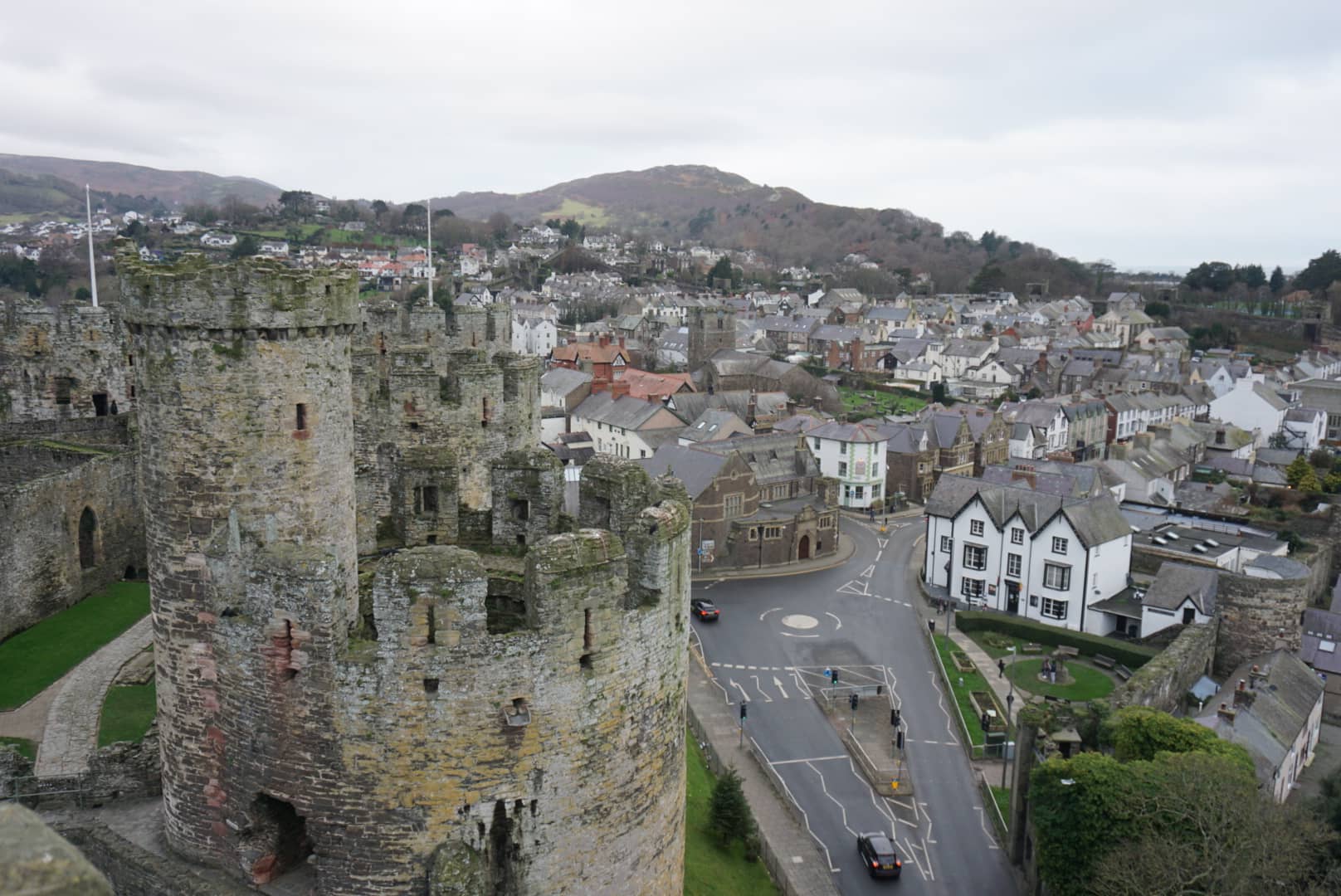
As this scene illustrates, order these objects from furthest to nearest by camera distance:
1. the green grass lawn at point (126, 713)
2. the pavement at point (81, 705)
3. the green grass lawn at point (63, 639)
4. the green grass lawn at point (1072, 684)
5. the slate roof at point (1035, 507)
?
the slate roof at point (1035, 507), the green grass lawn at point (1072, 684), the green grass lawn at point (63, 639), the green grass lawn at point (126, 713), the pavement at point (81, 705)

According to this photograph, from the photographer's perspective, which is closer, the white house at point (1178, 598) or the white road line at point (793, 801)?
the white road line at point (793, 801)

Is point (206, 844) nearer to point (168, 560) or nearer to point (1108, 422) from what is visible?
point (168, 560)

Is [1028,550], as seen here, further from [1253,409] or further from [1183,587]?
[1253,409]

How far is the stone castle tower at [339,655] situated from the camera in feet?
41.0

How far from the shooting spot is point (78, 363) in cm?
3728

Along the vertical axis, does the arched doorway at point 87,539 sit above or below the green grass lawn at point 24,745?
above

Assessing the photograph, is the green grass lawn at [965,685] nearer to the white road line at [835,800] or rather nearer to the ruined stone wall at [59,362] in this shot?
the white road line at [835,800]

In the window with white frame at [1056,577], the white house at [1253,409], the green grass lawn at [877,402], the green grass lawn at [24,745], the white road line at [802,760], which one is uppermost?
the white house at [1253,409]

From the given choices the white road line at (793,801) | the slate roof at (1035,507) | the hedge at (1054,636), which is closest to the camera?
the white road line at (793,801)

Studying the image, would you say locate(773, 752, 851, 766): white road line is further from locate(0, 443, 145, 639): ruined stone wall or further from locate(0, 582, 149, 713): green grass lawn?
locate(0, 443, 145, 639): ruined stone wall

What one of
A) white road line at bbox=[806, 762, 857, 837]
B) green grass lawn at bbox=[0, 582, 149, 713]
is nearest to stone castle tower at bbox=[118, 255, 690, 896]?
green grass lawn at bbox=[0, 582, 149, 713]

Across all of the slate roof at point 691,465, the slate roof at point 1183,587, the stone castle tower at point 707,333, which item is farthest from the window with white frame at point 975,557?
the stone castle tower at point 707,333

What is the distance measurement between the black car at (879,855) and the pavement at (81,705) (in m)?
18.2

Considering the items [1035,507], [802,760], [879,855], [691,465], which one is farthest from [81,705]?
[1035,507]
